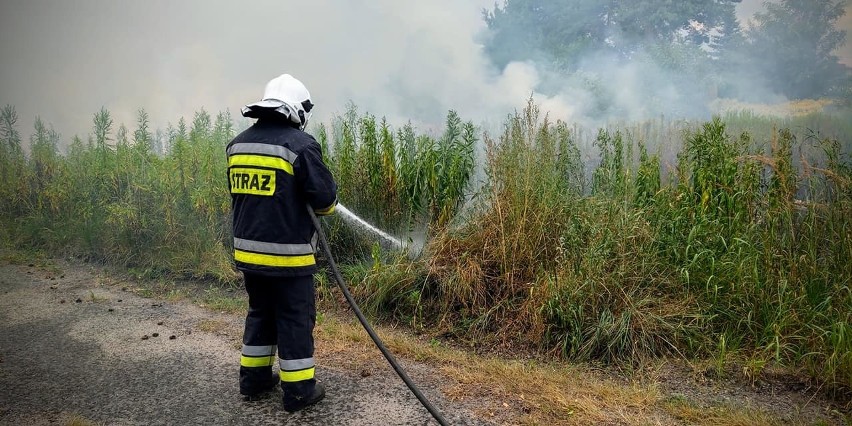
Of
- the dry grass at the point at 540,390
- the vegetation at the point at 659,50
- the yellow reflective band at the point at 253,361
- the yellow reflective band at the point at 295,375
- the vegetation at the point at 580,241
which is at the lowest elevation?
the dry grass at the point at 540,390

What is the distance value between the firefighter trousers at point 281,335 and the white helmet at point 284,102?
0.96 metres

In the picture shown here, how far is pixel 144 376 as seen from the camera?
3725 millimetres

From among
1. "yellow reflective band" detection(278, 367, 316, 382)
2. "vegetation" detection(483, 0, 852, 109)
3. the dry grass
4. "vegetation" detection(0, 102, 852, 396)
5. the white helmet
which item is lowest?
the dry grass

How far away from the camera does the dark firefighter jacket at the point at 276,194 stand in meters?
3.13

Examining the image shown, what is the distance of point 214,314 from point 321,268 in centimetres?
120

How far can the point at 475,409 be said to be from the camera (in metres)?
3.29

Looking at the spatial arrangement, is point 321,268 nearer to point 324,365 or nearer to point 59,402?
point 324,365

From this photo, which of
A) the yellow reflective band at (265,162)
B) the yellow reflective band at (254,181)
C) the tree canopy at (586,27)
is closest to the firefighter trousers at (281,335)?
the yellow reflective band at (254,181)

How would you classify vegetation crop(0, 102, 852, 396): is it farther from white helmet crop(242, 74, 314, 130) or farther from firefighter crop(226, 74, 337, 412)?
white helmet crop(242, 74, 314, 130)

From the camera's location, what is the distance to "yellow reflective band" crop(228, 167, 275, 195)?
10.3 feet

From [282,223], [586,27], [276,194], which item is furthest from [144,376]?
[586,27]

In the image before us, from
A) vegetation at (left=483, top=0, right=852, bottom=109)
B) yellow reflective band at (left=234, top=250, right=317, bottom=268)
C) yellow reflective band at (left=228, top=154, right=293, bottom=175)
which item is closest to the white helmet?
yellow reflective band at (left=228, top=154, right=293, bottom=175)

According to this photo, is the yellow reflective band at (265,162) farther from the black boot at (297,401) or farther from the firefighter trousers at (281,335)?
the black boot at (297,401)

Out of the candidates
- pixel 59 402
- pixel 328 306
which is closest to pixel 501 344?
pixel 328 306
